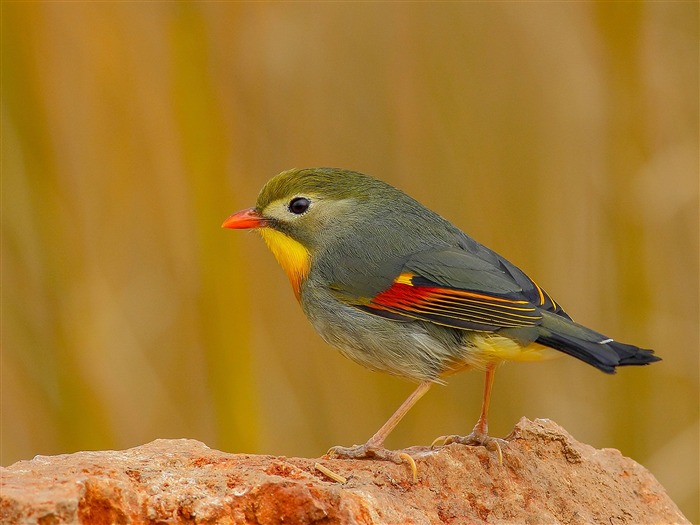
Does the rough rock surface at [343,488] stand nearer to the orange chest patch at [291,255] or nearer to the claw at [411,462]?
the claw at [411,462]

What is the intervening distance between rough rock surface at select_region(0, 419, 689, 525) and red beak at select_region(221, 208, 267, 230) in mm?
1396

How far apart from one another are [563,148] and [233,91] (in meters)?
2.60

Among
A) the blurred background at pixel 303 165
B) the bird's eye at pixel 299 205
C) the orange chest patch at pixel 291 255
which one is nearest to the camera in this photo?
the orange chest patch at pixel 291 255

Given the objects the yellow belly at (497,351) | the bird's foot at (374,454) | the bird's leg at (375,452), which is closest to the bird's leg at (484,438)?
the yellow belly at (497,351)

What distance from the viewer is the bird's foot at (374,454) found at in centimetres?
459

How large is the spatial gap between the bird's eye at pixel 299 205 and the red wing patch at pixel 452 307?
0.79 metres

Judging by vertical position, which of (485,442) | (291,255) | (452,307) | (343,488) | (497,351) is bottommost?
(485,442)

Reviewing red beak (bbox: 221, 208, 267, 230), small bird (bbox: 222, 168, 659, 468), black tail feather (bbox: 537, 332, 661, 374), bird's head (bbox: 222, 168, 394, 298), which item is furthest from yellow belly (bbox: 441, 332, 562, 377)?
red beak (bbox: 221, 208, 267, 230)

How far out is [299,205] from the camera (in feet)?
19.4

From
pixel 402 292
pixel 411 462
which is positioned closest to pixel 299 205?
pixel 402 292

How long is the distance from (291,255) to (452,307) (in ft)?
3.61

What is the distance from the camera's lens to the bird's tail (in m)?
4.67

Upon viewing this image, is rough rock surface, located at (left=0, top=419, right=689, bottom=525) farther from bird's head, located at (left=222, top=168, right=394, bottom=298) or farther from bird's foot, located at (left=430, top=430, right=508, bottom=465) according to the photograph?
bird's head, located at (left=222, top=168, right=394, bottom=298)

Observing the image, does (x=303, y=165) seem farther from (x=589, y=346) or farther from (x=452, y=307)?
(x=589, y=346)
